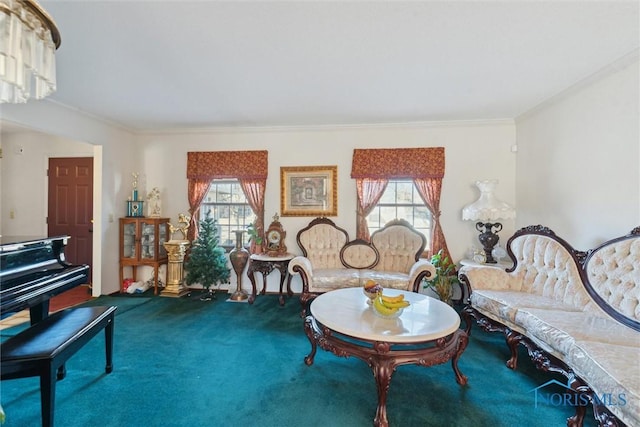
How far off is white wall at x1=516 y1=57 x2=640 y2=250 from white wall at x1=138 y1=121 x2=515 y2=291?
0.42m

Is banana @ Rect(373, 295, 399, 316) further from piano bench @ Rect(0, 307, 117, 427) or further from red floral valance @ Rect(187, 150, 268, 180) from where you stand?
red floral valance @ Rect(187, 150, 268, 180)

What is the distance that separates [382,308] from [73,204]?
5.20 m

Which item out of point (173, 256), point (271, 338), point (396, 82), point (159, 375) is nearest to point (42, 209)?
point (173, 256)

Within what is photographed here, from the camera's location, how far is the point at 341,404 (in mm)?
1825

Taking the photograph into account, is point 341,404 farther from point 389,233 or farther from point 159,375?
point 389,233

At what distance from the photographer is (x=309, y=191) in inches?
167

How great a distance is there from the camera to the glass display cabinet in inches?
163

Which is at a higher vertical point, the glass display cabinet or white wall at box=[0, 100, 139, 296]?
white wall at box=[0, 100, 139, 296]

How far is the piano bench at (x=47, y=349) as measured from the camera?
1431mm

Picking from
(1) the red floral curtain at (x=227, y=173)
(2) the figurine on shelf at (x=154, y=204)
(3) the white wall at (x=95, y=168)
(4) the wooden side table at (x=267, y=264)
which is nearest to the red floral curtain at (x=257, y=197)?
(1) the red floral curtain at (x=227, y=173)

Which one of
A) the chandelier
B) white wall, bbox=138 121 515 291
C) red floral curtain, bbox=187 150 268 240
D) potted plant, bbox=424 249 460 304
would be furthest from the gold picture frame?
the chandelier

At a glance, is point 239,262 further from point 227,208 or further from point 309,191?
point 309,191

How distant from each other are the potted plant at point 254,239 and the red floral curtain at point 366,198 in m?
1.53

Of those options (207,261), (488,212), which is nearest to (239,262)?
(207,261)
